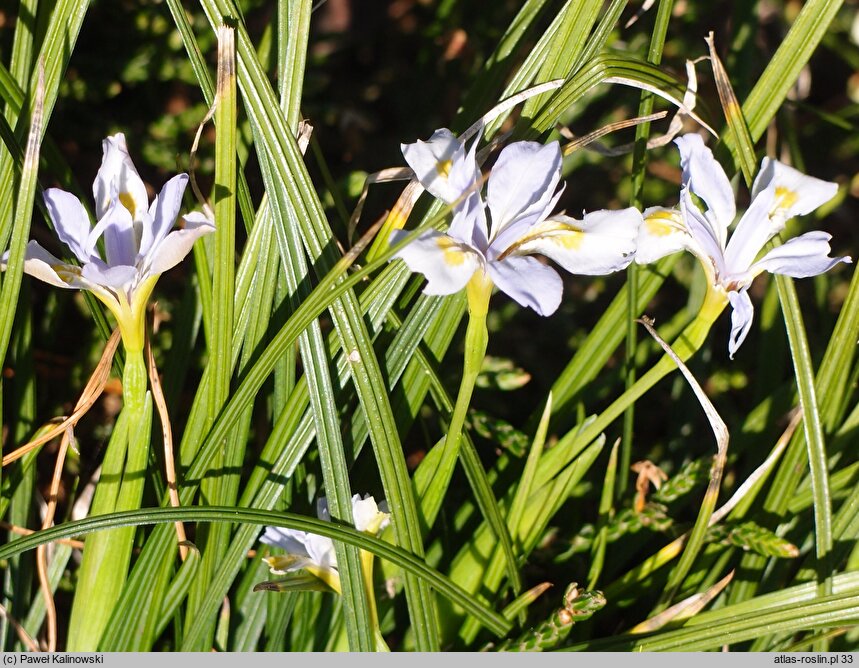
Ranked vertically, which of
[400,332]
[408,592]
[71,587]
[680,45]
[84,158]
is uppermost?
[680,45]

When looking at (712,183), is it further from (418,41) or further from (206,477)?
(418,41)

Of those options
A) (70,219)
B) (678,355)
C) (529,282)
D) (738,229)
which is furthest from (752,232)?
(70,219)

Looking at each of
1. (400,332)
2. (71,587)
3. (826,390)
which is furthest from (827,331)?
(71,587)

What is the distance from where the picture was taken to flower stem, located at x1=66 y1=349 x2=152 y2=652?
66 centimetres

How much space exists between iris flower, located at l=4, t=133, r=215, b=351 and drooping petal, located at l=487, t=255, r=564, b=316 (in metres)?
0.25

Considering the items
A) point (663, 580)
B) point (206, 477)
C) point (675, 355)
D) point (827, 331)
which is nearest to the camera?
point (675, 355)

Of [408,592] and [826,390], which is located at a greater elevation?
[826,390]

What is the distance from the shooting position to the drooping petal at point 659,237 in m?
0.64

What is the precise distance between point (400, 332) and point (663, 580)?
1.73 ft

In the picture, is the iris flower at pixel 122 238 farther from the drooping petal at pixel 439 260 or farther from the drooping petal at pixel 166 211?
the drooping petal at pixel 439 260

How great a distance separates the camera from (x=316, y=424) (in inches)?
27.1

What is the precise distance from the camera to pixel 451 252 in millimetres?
564

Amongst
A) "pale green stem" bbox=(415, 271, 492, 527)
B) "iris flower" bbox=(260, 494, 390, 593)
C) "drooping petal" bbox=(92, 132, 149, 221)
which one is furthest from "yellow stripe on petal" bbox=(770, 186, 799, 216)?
"drooping petal" bbox=(92, 132, 149, 221)

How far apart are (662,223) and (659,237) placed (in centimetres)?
2
